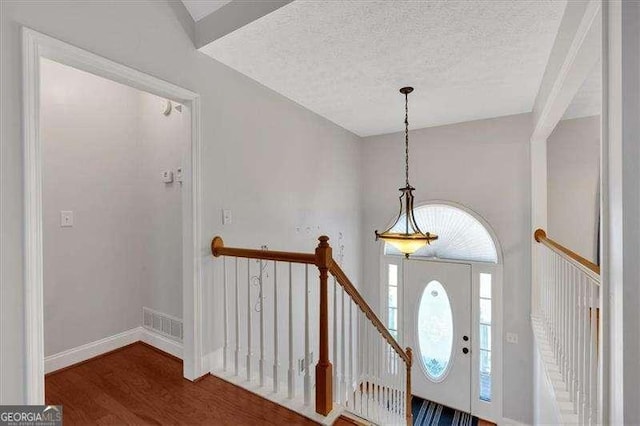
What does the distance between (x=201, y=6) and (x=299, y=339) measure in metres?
3.09

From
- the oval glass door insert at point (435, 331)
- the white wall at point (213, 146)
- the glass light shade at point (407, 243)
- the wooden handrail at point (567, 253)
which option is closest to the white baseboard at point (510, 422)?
the oval glass door insert at point (435, 331)

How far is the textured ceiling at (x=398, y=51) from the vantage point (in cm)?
176

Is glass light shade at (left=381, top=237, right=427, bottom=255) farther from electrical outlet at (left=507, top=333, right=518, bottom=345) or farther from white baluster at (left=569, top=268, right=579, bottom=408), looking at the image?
electrical outlet at (left=507, top=333, right=518, bottom=345)

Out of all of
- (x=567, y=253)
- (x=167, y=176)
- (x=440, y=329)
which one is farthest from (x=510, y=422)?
(x=167, y=176)

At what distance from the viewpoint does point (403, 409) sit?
3172 millimetres

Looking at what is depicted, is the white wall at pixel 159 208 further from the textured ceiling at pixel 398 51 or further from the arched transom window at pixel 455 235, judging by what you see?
the arched transom window at pixel 455 235

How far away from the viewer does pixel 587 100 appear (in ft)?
10.6

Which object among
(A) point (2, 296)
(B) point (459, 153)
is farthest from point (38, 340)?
(B) point (459, 153)

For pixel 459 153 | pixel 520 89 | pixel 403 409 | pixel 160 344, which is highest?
pixel 520 89

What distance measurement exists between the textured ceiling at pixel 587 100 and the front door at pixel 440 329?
2224 millimetres

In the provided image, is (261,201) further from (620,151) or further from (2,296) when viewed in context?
(620,151)

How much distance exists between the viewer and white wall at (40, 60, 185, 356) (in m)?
2.29

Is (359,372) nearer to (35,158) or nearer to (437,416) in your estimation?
(437,416)

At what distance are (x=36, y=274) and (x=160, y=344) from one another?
145 centimetres
